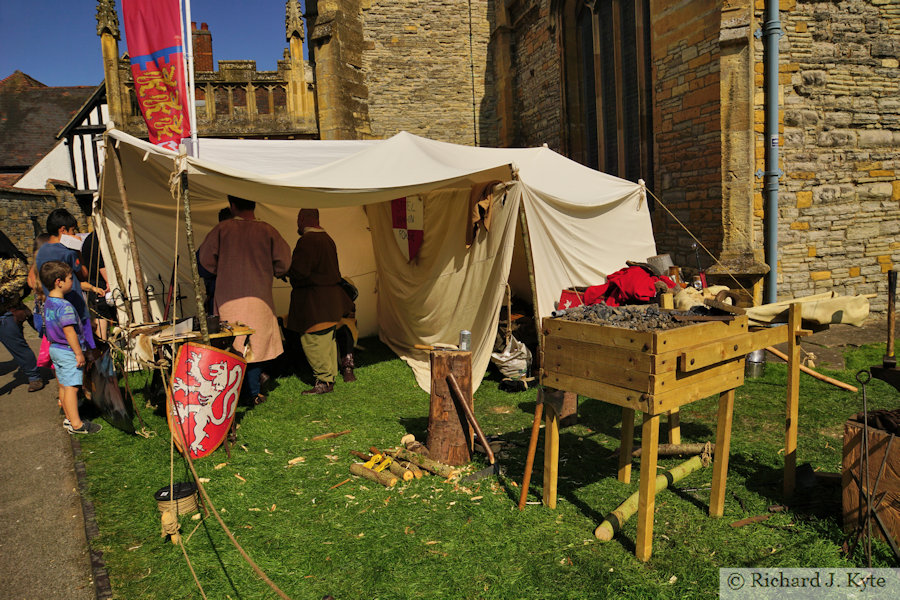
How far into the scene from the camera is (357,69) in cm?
1266

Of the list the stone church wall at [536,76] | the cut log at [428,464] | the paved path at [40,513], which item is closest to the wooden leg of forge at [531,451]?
the cut log at [428,464]

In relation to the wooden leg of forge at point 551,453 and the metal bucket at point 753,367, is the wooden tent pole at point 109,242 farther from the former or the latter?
the metal bucket at point 753,367

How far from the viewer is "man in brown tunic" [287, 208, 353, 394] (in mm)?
5379

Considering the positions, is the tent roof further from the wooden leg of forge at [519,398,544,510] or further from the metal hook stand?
the metal hook stand

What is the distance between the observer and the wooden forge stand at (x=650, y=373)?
93.4 inches

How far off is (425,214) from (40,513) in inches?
169

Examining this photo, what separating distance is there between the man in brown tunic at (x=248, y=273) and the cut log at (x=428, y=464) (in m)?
1.68

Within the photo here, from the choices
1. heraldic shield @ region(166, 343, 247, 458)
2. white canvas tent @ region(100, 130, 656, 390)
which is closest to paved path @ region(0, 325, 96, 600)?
heraldic shield @ region(166, 343, 247, 458)

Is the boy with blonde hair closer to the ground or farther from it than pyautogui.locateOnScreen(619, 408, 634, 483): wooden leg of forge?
farther from it

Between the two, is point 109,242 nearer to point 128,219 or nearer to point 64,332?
point 128,219

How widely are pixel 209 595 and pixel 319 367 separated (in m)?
3.09

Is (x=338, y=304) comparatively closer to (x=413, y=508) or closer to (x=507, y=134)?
(x=413, y=508)

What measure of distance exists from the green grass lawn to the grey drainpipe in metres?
Answer: 2.68

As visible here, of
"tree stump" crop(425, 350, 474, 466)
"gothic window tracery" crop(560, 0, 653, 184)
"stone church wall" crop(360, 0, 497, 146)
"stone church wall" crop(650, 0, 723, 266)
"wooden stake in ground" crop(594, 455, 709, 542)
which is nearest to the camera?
"wooden stake in ground" crop(594, 455, 709, 542)
